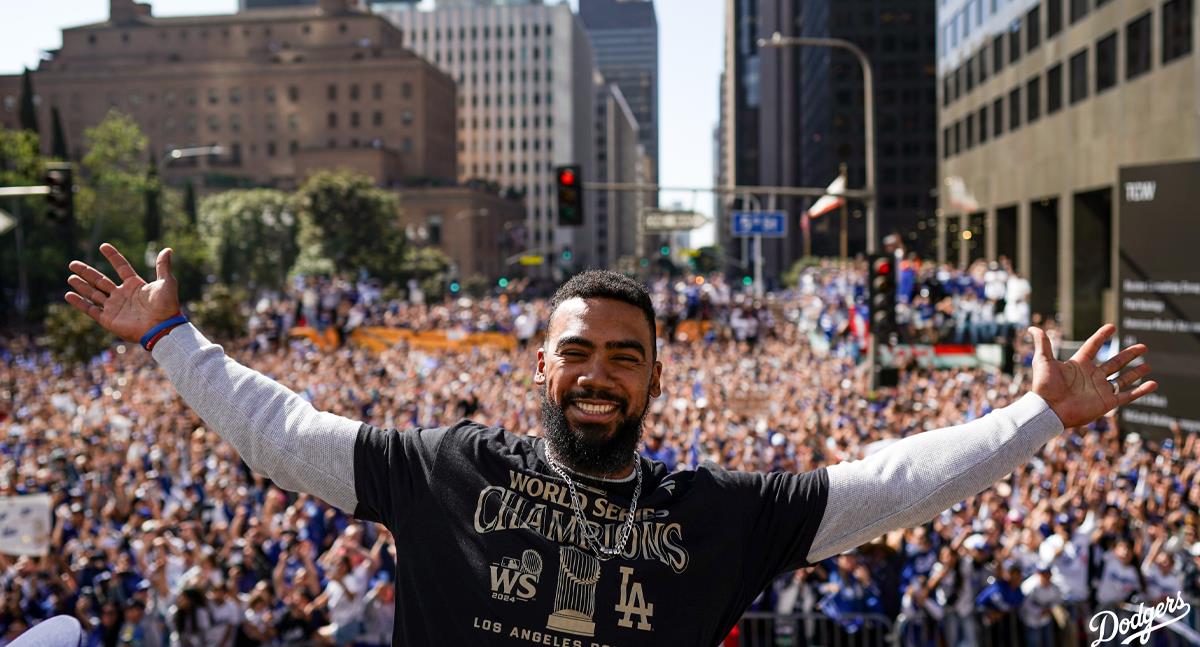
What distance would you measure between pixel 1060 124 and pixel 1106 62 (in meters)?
4.09

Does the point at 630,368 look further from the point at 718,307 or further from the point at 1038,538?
the point at 718,307

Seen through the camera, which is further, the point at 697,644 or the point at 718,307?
the point at 718,307

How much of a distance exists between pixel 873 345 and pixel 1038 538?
713cm

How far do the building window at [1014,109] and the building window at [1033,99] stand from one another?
0.94m

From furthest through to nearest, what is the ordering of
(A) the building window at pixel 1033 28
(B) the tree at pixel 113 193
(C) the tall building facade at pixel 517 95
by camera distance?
(C) the tall building facade at pixel 517 95 → (B) the tree at pixel 113 193 → (A) the building window at pixel 1033 28

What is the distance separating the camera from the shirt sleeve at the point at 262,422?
272cm

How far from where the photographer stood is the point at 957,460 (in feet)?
8.85

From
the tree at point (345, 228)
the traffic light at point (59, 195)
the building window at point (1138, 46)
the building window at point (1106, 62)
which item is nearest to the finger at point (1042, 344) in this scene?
the traffic light at point (59, 195)

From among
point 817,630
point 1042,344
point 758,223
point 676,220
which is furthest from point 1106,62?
point 1042,344

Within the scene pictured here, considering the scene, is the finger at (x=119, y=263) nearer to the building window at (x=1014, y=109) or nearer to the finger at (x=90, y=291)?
the finger at (x=90, y=291)

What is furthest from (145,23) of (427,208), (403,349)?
(403,349)

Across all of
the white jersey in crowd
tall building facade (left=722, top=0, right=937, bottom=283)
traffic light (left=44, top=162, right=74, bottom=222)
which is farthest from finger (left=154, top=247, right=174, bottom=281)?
tall building facade (left=722, top=0, right=937, bottom=283)

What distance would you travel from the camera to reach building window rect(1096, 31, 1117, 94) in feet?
109

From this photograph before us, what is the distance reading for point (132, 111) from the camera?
118500 millimetres
